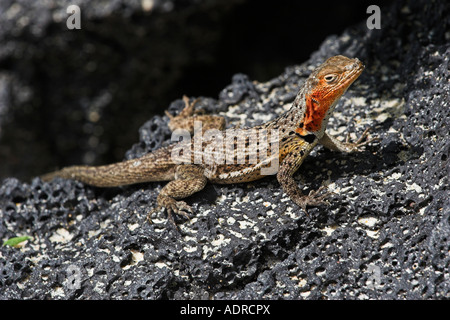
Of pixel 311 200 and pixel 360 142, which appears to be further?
pixel 360 142

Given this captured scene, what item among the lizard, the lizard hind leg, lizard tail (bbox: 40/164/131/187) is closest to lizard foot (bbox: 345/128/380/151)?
the lizard

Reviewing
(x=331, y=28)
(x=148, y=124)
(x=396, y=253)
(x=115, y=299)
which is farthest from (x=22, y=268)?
(x=331, y=28)

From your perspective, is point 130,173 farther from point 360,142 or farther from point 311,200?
point 360,142

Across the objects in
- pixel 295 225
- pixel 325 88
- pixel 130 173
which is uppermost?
pixel 325 88

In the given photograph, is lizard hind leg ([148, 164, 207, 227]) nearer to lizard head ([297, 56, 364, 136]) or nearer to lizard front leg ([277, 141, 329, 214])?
lizard front leg ([277, 141, 329, 214])

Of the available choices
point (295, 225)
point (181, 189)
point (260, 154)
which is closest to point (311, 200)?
point (295, 225)

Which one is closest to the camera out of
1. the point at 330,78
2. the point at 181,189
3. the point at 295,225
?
the point at 295,225

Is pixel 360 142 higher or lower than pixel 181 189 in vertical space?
higher
